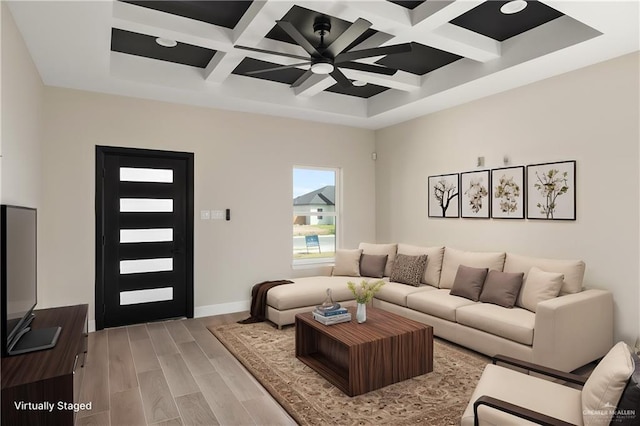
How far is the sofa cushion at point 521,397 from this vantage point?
185 centimetres

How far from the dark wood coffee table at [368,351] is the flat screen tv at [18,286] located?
1.97 m

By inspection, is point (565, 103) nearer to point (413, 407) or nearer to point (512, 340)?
point (512, 340)

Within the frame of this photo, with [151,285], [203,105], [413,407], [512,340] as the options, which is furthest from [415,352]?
[203,105]

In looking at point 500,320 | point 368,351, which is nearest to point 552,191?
point 500,320

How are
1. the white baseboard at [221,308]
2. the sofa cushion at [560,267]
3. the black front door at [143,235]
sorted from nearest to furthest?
the sofa cushion at [560,267], the black front door at [143,235], the white baseboard at [221,308]

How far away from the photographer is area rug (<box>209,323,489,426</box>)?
8.49ft

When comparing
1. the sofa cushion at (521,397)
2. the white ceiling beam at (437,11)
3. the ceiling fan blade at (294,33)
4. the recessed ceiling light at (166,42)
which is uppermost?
the recessed ceiling light at (166,42)

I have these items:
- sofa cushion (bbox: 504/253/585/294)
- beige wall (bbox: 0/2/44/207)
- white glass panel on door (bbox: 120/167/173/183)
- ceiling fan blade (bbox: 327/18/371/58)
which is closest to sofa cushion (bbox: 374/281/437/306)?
sofa cushion (bbox: 504/253/585/294)

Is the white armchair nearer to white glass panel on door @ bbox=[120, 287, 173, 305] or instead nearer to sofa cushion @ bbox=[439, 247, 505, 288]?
sofa cushion @ bbox=[439, 247, 505, 288]

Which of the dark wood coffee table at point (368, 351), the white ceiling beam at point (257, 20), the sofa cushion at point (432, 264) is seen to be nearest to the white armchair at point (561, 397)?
the dark wood coffee table at point (368, 351)

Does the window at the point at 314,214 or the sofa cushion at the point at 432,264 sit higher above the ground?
the window at the point at 314,214

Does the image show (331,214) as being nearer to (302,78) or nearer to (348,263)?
(348,263)

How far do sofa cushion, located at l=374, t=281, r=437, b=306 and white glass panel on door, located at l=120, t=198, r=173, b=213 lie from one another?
2934 mm

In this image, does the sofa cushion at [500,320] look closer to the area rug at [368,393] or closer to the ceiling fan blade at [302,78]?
the area rug at [368,393]
